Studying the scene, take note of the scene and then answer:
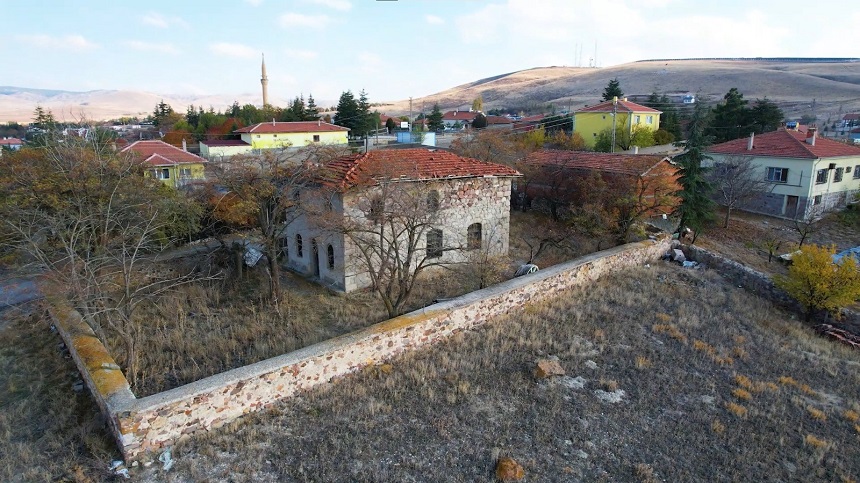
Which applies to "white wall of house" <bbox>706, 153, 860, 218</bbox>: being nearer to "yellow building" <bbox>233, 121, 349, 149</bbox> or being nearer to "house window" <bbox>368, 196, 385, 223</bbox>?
"house window" <bbox>368, 196, 385, 223</bbox>

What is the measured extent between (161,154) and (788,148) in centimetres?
3770

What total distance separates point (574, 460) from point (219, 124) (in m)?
60.0

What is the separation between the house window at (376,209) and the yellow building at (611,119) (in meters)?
33.1

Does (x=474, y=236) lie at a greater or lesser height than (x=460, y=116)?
lesser

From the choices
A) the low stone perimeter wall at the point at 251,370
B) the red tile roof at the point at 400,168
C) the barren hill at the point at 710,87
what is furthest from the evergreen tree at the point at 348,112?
the barren hill at the point at 710,87

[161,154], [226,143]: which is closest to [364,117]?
[226,143]

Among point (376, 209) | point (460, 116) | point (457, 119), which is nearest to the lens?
point (376, 209)

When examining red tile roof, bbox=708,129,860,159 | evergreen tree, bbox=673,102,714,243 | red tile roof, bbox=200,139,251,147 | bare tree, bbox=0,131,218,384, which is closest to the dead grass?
bare tree, bbox=0,131,218,384

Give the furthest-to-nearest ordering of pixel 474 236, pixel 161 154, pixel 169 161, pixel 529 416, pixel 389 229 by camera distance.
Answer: pixel 161 154, pixel 169 161, pixel 474 236, pixel 389 229, pixel 529 416

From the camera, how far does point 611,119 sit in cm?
4428

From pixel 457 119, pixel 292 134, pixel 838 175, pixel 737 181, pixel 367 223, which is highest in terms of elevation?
pixel 457 119

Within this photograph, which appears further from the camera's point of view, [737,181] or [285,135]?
[285,135]

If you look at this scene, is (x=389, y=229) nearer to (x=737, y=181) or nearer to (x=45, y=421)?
(x=45, y=421)

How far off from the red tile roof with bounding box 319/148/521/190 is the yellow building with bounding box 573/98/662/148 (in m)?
26.9
